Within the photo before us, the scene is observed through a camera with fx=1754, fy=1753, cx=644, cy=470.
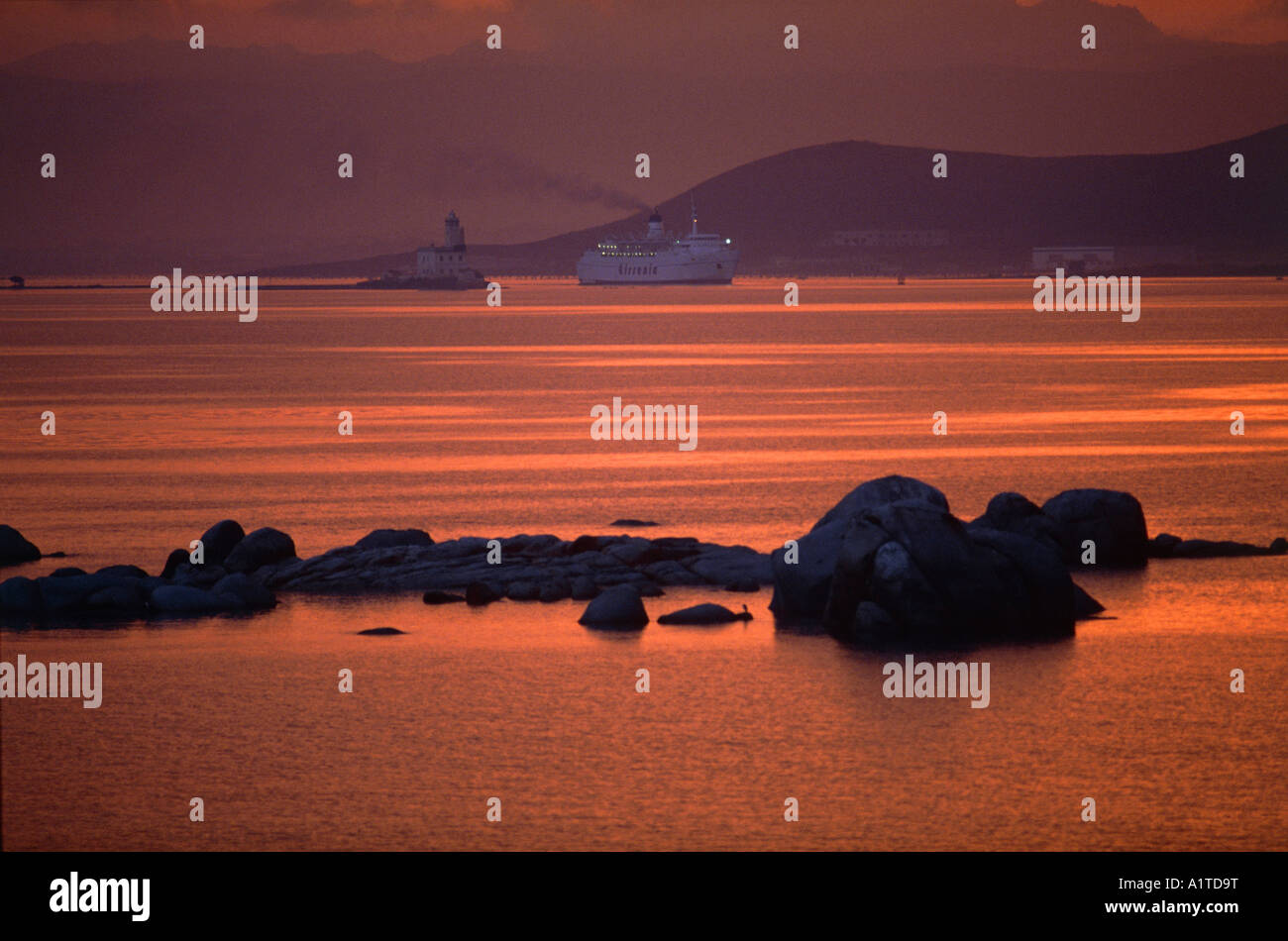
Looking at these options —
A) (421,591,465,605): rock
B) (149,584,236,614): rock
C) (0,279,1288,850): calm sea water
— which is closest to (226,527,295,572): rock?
(149,584,236,614): rock

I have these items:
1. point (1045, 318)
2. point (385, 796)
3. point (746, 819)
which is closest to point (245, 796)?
point (385, 796)

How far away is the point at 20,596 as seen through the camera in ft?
74.0

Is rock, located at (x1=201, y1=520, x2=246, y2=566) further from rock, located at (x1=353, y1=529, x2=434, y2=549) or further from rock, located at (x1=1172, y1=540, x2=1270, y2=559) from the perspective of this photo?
rock, located at (x1=1172, y1=540, x2=1270, y2=559)

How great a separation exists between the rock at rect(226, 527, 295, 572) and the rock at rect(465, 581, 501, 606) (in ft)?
10.2

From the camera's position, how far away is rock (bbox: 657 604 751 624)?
21.8 meters

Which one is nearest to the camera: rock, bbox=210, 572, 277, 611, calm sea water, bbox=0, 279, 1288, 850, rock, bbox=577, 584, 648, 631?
calm sea water, bbox=0, 279, 1288, 850

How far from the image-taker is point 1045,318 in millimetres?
154375

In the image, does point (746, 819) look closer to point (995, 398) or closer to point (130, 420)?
point (130, 420)

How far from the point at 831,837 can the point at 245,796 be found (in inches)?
199

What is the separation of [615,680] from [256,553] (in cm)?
768

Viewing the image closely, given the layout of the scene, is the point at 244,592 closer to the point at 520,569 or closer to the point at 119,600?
the point at 119,600

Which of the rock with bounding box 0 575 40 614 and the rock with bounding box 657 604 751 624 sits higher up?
the rock with bounding box 0 575 40 614

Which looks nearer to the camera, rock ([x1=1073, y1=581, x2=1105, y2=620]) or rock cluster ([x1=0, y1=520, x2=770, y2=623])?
rock ([x1=1073, y1=581, x2=1105, y2=620])

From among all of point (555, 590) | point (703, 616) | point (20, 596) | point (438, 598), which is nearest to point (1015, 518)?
point (703, 616)
